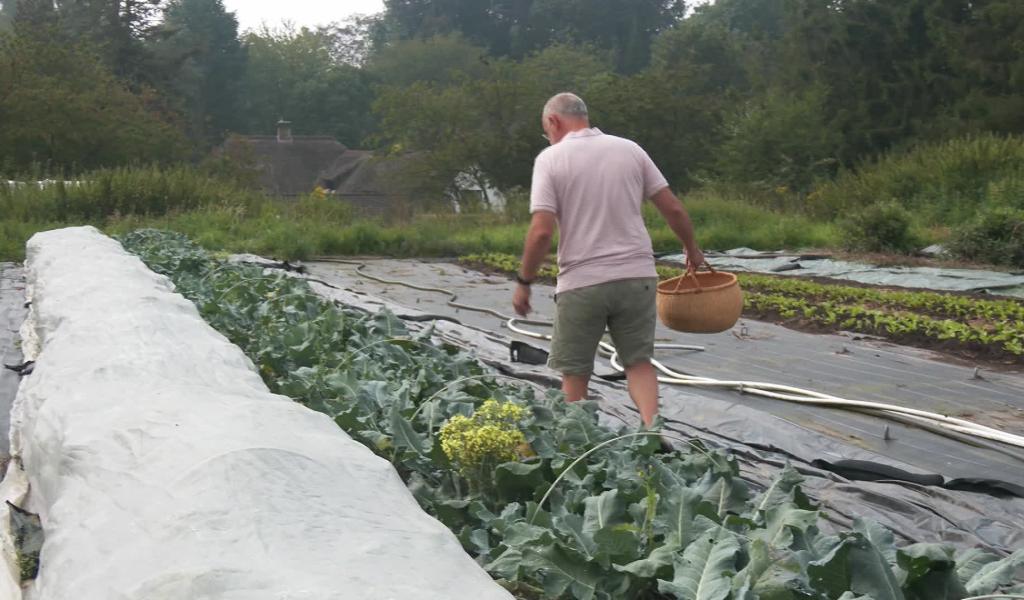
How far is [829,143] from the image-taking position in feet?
102

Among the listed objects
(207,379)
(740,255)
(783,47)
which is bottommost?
(740,255)

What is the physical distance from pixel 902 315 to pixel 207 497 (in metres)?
7.60

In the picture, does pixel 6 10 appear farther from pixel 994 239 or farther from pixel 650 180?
pixel 650 180

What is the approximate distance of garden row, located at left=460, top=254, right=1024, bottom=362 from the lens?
289 inches

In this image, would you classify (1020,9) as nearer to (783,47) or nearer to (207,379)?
(783,47)

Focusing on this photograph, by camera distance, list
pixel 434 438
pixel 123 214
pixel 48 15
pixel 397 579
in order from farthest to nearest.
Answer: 1. pixel 48 15
2. pixel 123 214
3. pixel 434 438
4. pixel 397 579

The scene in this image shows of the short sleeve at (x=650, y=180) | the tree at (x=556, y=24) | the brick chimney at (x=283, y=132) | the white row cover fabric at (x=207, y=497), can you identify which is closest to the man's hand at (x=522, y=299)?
the short sleeve at (x=650, y=180)

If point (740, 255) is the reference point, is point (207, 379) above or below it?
above

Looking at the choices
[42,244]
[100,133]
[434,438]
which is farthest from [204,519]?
[100,133]

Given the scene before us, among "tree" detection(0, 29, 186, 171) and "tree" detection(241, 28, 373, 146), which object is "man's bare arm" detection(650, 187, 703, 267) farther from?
"tree" detection(241, 28, 373, 146)

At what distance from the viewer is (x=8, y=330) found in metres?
8.78

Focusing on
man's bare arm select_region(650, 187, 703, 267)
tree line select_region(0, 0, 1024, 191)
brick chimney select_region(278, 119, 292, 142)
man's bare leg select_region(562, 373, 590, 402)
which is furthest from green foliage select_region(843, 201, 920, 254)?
brick chimney select_region(278, 119, 292, 142)

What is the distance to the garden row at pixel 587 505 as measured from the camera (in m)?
2.24

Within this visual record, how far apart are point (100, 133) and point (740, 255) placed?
17.3m
